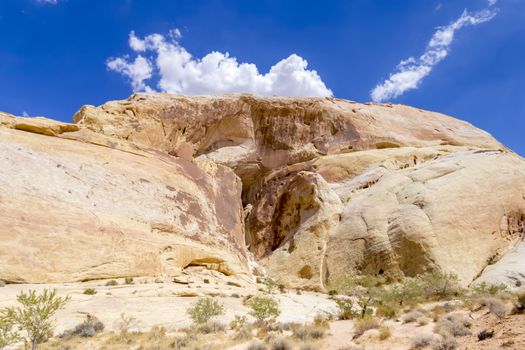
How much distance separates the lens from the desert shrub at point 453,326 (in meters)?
10.1

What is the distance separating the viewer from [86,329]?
11.6 metres

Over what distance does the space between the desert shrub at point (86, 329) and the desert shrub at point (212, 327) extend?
298 cm

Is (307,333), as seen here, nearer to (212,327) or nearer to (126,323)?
(212,327)

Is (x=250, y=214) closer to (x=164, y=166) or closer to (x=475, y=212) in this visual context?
(x=164, y=166)

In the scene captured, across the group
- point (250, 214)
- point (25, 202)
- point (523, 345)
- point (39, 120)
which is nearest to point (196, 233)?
point (25, 202)

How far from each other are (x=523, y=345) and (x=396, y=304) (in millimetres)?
8993

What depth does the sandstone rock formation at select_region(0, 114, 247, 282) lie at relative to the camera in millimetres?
17156

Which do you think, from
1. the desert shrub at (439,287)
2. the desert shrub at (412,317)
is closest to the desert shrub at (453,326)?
the desert shrub at (412,317)

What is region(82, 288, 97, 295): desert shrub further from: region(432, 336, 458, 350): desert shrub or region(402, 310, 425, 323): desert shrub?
region(432, 336, 458, 350): desert shrub

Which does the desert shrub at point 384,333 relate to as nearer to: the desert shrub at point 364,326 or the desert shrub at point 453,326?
the desert shrub at point 364,326

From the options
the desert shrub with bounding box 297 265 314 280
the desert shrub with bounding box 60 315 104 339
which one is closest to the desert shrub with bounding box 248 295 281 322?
the desert shrub with bounding box 60 315 104 339

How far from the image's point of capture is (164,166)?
27438 millimetres

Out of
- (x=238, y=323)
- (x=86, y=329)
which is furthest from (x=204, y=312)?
(x=86, y=329)

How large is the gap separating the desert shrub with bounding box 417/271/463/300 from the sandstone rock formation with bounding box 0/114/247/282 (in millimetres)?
10513
